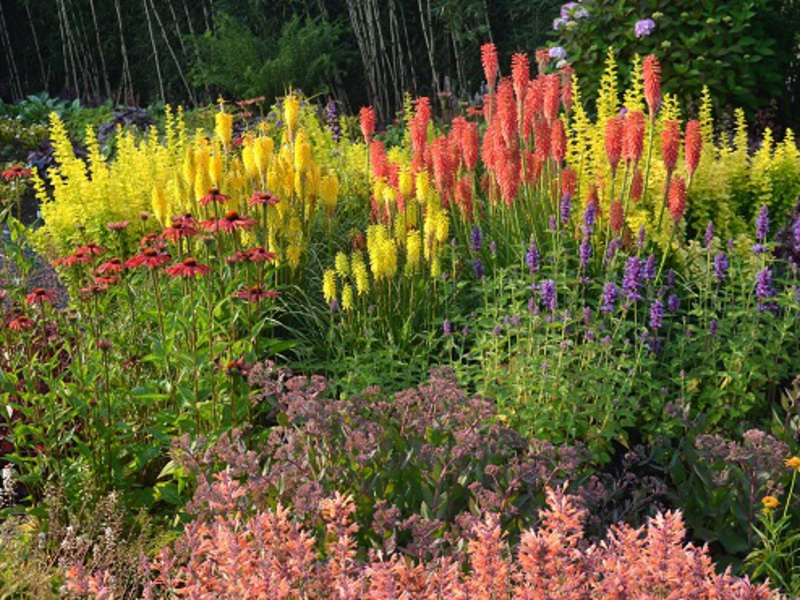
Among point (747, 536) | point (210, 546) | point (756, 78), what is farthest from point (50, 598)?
point (756, 78)

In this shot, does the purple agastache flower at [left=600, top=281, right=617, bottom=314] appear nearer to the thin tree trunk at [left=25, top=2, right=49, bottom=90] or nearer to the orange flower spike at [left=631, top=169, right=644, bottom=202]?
the orange flower spike at [left=631, top=169, right=644, bottom=202]

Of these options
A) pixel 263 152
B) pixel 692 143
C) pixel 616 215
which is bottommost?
→ pixel 616 215

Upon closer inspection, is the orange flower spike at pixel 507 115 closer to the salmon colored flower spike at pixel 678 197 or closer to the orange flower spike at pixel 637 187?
the orange flower spike at pixel 637 187

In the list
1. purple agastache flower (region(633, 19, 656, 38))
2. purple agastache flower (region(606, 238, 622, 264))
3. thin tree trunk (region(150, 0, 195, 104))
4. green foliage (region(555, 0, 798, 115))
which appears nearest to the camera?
purple agastache flower (region(606, 238, 622, 264))

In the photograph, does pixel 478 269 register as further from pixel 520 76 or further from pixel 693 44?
pixel 693 44

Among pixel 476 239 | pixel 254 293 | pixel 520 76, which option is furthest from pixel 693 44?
pixel 254 293

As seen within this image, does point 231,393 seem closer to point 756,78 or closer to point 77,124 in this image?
point 756,78

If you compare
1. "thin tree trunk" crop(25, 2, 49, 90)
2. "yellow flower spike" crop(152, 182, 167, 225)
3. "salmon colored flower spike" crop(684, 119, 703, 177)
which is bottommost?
"salmon colored flower spike" crop(684, 119, 703, 177)

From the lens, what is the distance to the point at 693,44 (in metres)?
7.92

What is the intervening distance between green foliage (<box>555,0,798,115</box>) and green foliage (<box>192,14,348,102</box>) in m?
4.29

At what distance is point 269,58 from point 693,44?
5896 mm

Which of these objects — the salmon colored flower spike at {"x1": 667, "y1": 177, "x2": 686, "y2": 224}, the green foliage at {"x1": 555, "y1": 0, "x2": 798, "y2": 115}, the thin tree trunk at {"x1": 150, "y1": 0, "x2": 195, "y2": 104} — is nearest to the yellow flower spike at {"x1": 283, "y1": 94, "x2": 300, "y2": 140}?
the salmon colored flower spike at {"x1": 667, "y1": 177, "x2": 686, "y2": 224}

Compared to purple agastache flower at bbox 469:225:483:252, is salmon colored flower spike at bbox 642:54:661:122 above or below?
above

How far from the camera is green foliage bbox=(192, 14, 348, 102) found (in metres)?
11.8
